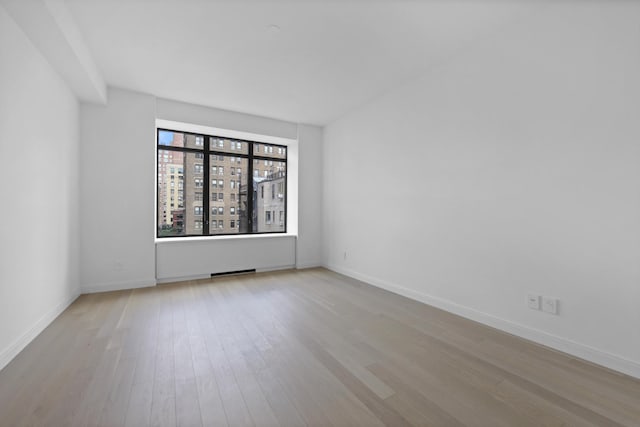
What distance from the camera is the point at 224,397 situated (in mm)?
1540

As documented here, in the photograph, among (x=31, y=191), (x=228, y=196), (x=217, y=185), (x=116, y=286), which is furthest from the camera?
(x=228, y=196)

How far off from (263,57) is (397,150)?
6.38 feet

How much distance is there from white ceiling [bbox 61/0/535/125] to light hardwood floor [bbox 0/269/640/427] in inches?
105

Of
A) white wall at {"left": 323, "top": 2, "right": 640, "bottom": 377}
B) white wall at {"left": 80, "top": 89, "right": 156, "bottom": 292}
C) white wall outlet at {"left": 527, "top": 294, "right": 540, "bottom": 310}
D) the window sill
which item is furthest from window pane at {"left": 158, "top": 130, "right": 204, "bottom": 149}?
white wall outlet at {"left": 527, "top": 294, "right": 540, "bottom": 310}

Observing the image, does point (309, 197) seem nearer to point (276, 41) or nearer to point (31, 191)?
point (276, 41)

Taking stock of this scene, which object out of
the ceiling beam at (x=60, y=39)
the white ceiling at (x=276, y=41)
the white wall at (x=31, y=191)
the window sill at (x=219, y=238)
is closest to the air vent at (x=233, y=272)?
the window sill at (x=219, y=238)

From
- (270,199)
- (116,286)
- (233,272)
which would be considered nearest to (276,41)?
(270,199)

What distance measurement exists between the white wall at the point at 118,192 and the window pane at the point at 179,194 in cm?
50

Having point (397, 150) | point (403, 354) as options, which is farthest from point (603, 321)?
point (397, 150)

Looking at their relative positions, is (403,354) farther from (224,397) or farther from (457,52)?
(457,52)

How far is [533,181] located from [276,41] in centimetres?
261

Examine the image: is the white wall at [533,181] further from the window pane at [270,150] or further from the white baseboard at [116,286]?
the white baseboard at [116,286]

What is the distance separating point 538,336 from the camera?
2203 millimetres

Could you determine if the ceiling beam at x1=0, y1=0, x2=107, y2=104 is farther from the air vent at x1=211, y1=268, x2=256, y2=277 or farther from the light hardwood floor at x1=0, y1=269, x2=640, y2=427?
the air vent at x1=211, y1=268, x2=256, y2=277
